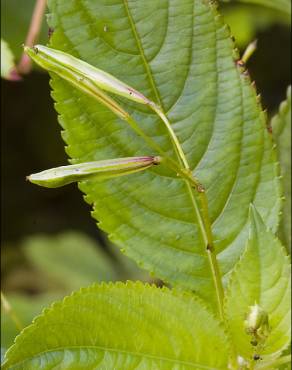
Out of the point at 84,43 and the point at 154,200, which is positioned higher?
the point at 84,43

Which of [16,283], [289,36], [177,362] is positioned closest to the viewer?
[177,362]

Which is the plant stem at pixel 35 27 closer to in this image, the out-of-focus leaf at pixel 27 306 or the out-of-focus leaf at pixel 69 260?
the out-of-focus leaf at pixel 27 306

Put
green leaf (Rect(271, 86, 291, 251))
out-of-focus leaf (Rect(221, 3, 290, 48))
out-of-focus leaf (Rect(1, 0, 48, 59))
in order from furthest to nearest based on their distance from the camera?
out-of-focus leaf (Rect(221, 3, 290, 48)) → out-of-focus leaf (Rect(1, 0, 48, 59)) → green leaf (Rect(271, 86, 291, 251))

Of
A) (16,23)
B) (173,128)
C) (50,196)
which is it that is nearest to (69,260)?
(50,196)

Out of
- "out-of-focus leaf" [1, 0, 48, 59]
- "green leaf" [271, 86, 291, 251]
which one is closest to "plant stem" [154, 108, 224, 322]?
"green leaf" [271, 86, 291, 251]

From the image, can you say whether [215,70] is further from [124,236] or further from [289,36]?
[289,36]

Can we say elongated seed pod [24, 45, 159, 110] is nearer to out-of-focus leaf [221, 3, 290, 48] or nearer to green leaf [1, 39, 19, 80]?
green leaf [1, 39, 19, 80]

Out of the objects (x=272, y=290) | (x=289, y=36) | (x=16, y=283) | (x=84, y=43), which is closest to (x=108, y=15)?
(x=84, y=43)
